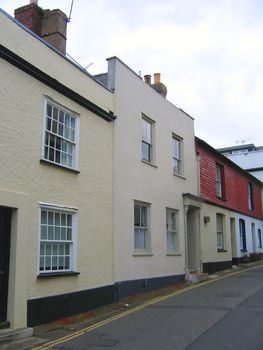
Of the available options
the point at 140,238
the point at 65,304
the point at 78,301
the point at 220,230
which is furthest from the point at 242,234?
the point at 65,304

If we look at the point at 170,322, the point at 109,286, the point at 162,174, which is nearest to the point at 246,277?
the point at 162,174

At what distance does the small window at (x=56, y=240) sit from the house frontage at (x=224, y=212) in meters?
9.71

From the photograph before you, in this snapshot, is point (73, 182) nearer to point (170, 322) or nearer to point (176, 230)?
Result: point (170, 322)

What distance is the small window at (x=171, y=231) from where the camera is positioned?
665 inches

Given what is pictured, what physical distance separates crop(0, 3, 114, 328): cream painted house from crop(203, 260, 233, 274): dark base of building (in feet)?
27.2

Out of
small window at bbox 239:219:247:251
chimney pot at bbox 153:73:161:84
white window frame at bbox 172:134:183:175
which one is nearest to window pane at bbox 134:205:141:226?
white window frame at bbox 172:134:183:175

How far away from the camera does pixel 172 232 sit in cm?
1719

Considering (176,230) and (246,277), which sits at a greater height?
(176,230)

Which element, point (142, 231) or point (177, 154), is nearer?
point (142, 231)

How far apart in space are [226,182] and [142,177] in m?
10.3

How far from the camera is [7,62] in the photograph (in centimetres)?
949

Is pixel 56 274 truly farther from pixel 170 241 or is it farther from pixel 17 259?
pixel 170 241

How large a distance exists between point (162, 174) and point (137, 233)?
285 cm

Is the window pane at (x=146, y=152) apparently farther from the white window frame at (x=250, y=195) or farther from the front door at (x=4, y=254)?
the white window frame at (x=250, y=195)
